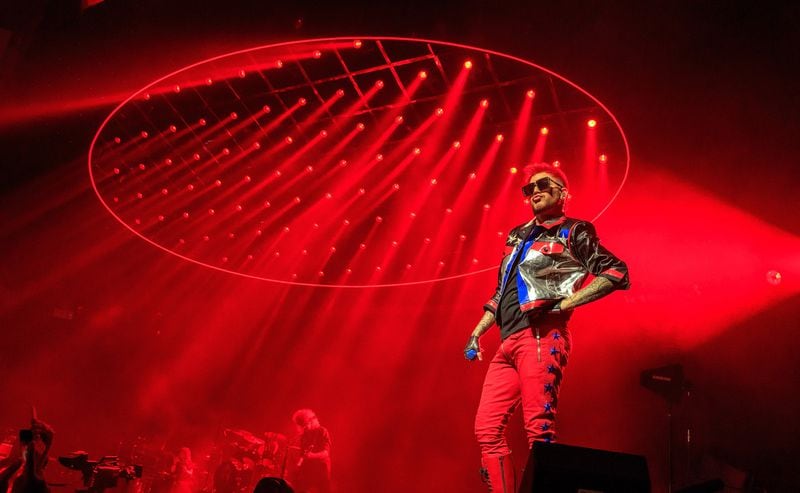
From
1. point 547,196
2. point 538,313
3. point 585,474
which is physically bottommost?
point 585,474

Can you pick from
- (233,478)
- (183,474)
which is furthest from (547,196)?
(183,474)

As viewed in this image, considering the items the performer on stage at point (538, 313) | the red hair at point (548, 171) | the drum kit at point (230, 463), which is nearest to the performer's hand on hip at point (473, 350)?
the performer on stage at point (538, 313)

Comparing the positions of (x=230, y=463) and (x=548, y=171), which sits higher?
(x=548, y=171)

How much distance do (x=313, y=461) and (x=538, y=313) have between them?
22.4ft

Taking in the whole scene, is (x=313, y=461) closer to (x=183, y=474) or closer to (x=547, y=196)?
(x=183, y=474)

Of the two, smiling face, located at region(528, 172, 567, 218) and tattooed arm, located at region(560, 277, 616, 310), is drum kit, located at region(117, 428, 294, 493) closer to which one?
smiling face, located at region(528, 172, 567, 218)

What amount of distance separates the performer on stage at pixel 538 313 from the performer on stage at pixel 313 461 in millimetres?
6234

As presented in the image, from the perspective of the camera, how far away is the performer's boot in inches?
115

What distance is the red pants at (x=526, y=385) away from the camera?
2910mm

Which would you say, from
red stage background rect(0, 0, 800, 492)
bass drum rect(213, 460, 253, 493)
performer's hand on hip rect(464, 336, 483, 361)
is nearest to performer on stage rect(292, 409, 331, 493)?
bass drum rect(213, 460, 253, 493)

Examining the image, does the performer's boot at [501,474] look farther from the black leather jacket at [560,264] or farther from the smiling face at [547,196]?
the smiling face at [547,196]

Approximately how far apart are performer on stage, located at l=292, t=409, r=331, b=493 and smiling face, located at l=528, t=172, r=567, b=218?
6860mm

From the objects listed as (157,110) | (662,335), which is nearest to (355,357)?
(662,335)

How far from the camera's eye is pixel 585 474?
2.26 meters
